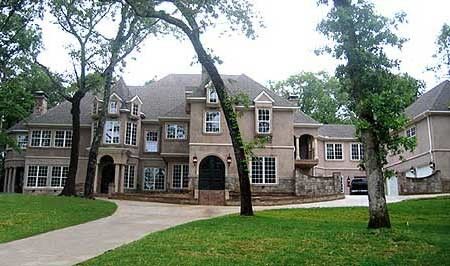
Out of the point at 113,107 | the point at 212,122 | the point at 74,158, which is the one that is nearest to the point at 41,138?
the point at 113,107

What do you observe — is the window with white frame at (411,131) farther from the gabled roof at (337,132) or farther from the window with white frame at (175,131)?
the window with white frame at (175,131)

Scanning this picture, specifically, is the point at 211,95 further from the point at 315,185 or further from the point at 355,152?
the point at 355,152

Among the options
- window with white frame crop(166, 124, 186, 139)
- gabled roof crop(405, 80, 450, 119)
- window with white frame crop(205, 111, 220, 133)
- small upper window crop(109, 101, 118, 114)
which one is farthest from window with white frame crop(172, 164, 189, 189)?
gabled roof crop(405, 80, 450, 119)

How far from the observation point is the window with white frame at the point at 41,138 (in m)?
35.0

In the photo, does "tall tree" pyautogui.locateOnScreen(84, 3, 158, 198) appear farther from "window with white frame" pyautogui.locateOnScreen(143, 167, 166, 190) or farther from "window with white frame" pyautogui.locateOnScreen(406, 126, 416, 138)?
"window with white frame" pyautogui.locateOnScreen(406, 126, 416, 138)

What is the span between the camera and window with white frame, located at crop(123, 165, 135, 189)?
109 feet

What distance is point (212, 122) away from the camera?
30.7 meters

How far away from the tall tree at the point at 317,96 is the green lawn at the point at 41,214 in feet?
120

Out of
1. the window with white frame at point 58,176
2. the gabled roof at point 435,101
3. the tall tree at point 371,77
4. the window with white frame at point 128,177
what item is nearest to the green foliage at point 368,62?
the tall tree at point 371,77

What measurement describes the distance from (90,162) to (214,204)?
763 centimetres

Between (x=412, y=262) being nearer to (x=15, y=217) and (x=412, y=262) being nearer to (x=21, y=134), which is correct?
(x=15, y=217)

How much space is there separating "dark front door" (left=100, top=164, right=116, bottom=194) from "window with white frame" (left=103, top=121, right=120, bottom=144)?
217cm

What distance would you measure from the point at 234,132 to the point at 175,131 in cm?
1590

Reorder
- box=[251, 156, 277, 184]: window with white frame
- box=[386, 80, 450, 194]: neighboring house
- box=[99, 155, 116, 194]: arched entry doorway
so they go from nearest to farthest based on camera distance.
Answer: box=[386, 80, 450, 194]: neighboring house
box=[251, 156, 277, 184]: window with white frame
box=[99, 155, 116, 194]: arched entry doorway
